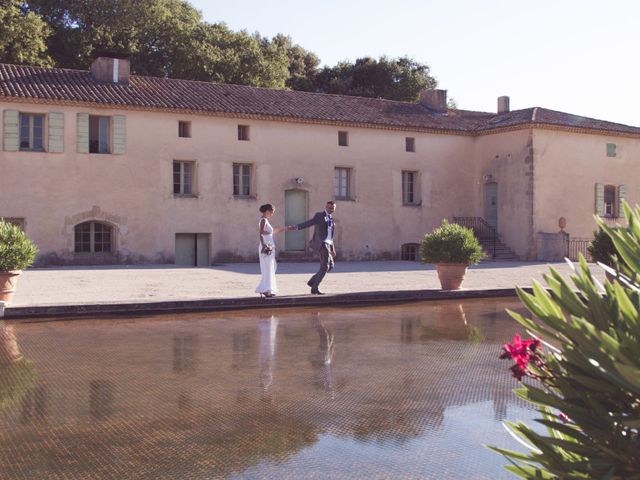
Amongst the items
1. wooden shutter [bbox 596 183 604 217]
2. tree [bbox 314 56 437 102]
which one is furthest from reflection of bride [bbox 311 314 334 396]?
tree [bbox 314 56 437 102]

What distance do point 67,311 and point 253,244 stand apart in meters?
15.8

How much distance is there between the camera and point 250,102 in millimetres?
27969

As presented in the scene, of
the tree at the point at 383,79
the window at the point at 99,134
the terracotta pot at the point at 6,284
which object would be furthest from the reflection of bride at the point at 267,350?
the tree at the point at 383,79

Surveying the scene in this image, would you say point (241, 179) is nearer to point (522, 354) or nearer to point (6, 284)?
point (6, 284)

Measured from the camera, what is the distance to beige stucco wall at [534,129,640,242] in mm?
29422

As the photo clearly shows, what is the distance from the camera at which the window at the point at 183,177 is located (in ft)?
86.9

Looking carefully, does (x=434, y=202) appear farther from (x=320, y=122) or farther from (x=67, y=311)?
(x=67, y=311)

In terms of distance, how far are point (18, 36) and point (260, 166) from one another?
12538mm

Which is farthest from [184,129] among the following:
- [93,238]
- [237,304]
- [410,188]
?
[237,304]

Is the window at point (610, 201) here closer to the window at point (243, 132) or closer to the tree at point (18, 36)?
the window at point (243, 132)

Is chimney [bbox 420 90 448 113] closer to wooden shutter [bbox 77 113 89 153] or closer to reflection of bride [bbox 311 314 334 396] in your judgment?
wooden shutter [bbox 77 113 89 153]

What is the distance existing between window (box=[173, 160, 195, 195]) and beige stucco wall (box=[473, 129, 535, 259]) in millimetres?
12364

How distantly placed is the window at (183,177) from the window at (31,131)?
4554 millimetres

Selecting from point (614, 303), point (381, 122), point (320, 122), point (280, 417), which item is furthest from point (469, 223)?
point (614, 303)
